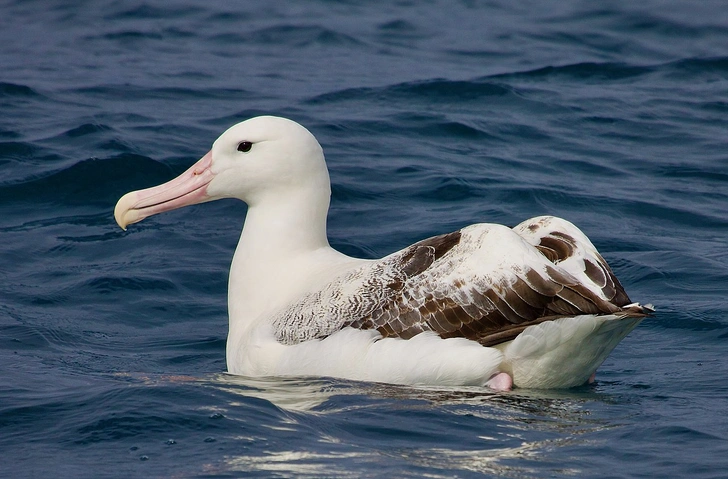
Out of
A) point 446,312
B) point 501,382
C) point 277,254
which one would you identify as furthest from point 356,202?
point 501,382

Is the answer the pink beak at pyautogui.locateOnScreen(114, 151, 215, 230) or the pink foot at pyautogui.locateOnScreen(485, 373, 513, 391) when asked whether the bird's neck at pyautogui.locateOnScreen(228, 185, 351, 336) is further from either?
the pink foot at pyautogui.locateOnScreen(485, 373, 513, 391)

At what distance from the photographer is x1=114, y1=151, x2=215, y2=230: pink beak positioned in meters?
8.29

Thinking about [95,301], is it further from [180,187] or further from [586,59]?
[586,59]

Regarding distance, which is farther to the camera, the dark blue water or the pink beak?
the pink beak

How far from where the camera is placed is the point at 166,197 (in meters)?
8.36

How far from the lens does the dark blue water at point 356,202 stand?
6066mm

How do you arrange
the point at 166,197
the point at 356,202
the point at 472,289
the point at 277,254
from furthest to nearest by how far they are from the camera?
the point at 356,202 < the point at 166,197 < the point at 277,254 < the point at 472,289

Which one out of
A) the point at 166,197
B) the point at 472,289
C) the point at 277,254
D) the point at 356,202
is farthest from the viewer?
the point at 356,202

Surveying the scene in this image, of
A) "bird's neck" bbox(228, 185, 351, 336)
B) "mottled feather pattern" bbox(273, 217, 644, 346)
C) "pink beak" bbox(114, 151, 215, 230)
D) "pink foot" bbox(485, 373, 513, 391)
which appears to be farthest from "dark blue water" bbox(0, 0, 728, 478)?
"pink beak" bbox(114, 151, 215, 230)

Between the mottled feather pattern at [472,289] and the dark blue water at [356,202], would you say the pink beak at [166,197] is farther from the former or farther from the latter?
the mottled feather pattern at [472,289]

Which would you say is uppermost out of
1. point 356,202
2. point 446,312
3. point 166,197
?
point 166,197

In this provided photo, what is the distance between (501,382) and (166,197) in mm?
2852

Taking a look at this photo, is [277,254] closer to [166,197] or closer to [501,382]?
[166,197]

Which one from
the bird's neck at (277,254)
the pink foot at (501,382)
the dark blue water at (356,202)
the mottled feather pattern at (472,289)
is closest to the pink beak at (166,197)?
the bird's neck at (277,254)
